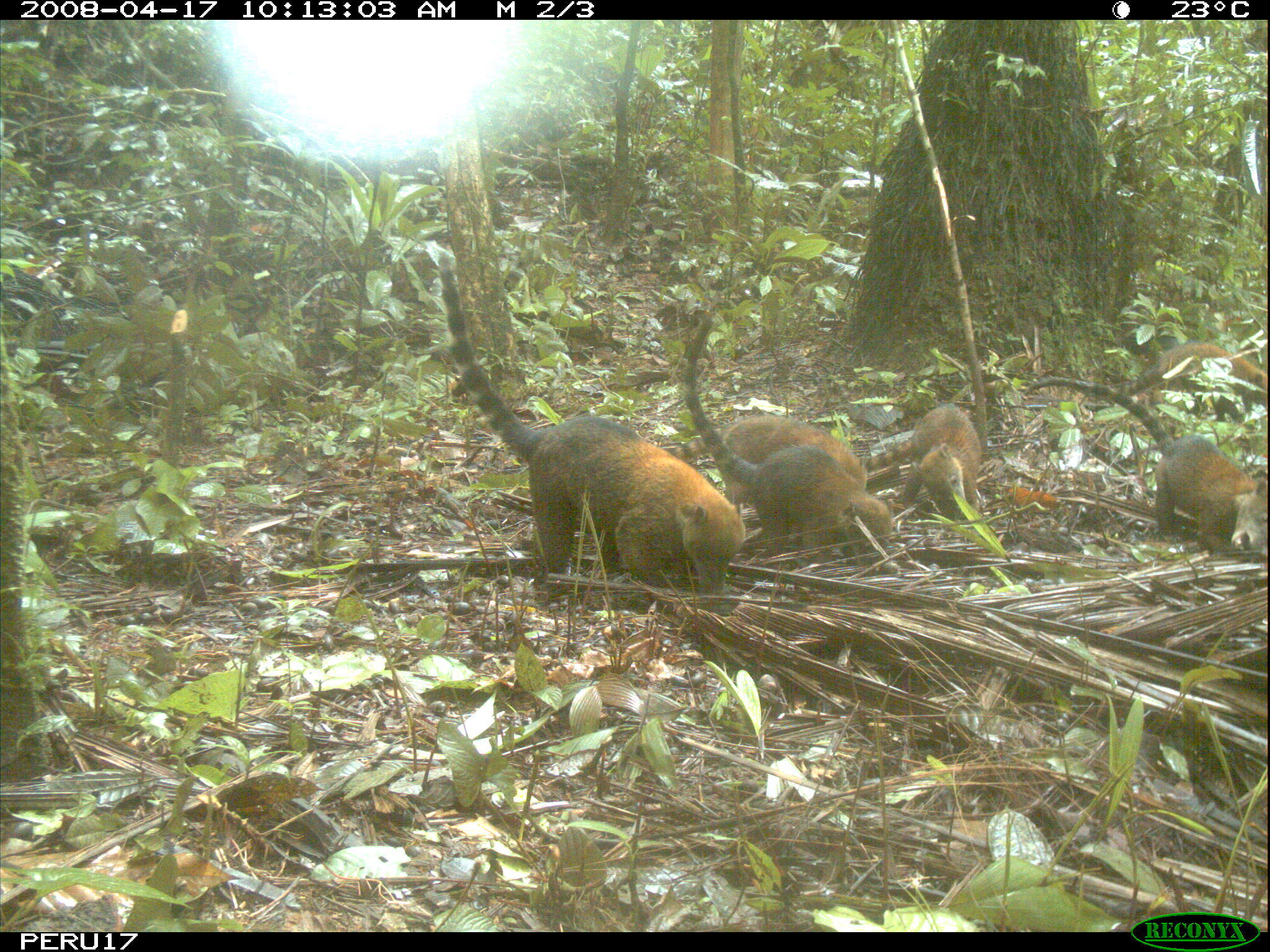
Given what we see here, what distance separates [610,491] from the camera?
186 inches

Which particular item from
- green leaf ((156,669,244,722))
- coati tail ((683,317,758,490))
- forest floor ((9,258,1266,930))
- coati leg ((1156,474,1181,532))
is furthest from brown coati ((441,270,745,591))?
coati leg ((1156,474,1181,532))

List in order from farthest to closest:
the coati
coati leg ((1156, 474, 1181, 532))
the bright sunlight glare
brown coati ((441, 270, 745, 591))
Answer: brown coati ((441, 270, 745, 591)) < the coati < coati leg ((1156, 474, 1181, 532)) < the bright sunlight glare

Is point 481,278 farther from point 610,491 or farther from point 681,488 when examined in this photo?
point 681,488

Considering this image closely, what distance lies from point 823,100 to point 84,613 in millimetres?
3216

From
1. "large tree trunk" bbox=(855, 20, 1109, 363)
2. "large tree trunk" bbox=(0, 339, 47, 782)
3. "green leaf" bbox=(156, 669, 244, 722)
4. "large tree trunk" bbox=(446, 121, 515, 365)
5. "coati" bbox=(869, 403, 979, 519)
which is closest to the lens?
"large tree trunk" bbox=(855, 20, 1109, 363)

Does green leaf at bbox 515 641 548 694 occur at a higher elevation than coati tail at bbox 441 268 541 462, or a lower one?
lower

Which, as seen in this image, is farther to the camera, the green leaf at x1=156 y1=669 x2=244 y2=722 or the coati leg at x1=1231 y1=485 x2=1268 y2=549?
the green leaf at x1=156 y1=669 x2=244 y2=722

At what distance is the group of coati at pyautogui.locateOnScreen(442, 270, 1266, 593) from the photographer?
4109 mm

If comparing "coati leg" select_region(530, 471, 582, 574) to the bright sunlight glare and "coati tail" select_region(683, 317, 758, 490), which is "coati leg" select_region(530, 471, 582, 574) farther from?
the bright sunlight glare

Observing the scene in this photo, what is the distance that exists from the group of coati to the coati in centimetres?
8
